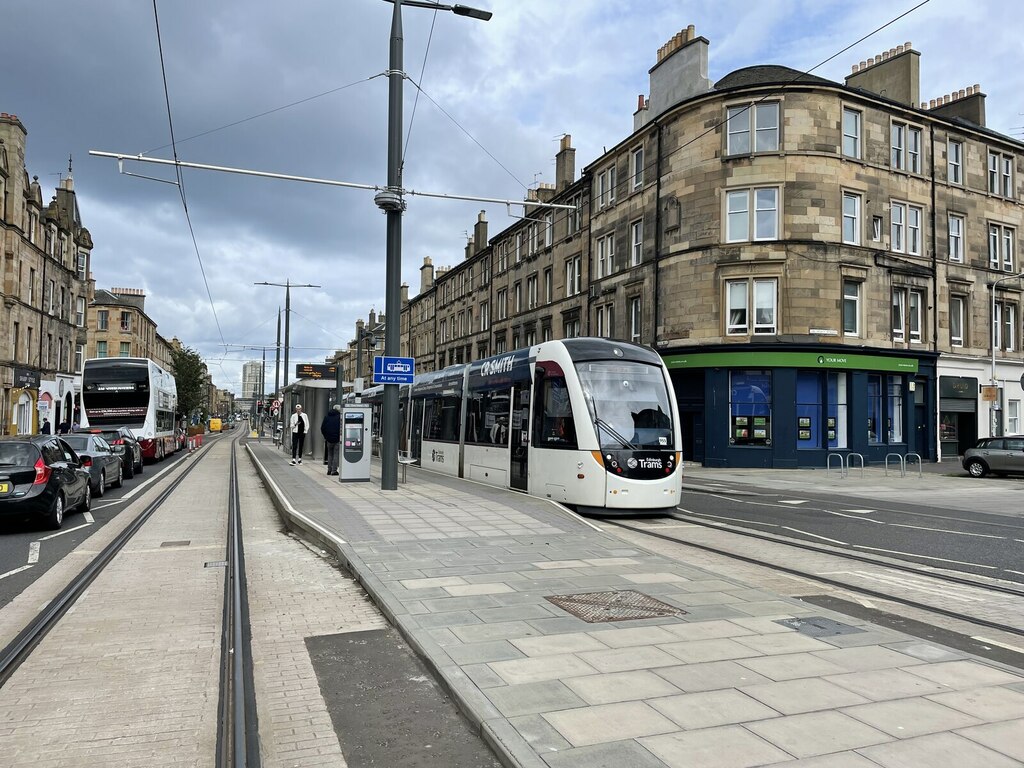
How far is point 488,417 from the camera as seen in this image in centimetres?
1636

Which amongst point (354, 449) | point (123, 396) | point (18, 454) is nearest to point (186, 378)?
point (123, 396)

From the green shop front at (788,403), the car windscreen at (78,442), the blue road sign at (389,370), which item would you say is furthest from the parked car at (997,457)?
the car windscreen at (78,442)

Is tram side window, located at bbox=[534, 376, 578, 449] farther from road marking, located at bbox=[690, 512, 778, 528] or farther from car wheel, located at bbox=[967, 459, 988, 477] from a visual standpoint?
car wheel, located at bbox=[967, 459, 988, 477]

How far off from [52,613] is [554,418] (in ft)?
27.6

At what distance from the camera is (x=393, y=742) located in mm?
3611

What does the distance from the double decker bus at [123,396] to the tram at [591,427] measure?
661 inches

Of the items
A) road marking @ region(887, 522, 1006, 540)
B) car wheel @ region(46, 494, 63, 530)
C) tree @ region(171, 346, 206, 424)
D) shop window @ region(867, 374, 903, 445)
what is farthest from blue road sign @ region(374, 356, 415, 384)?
tree @ region(171, 346, 206, 424)

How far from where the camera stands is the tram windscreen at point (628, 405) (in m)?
12.1

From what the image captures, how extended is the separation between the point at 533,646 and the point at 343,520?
234 inches

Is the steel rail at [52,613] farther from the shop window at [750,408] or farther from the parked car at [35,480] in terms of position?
the shop window at [750,408]

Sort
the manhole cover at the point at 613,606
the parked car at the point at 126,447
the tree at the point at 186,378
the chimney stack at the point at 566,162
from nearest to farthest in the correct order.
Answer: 1. the manhole cover at the point at 613,606
2. the parked car at the point at 126,447
3. the chimney stack at the point at 566,162
4. the tree at the point at 186,378

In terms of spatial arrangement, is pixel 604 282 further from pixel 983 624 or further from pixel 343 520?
pixel 983 624

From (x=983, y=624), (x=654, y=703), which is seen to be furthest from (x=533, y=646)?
(x=983, y=624)

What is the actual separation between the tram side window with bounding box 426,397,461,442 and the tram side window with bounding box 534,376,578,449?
5.51 metres
